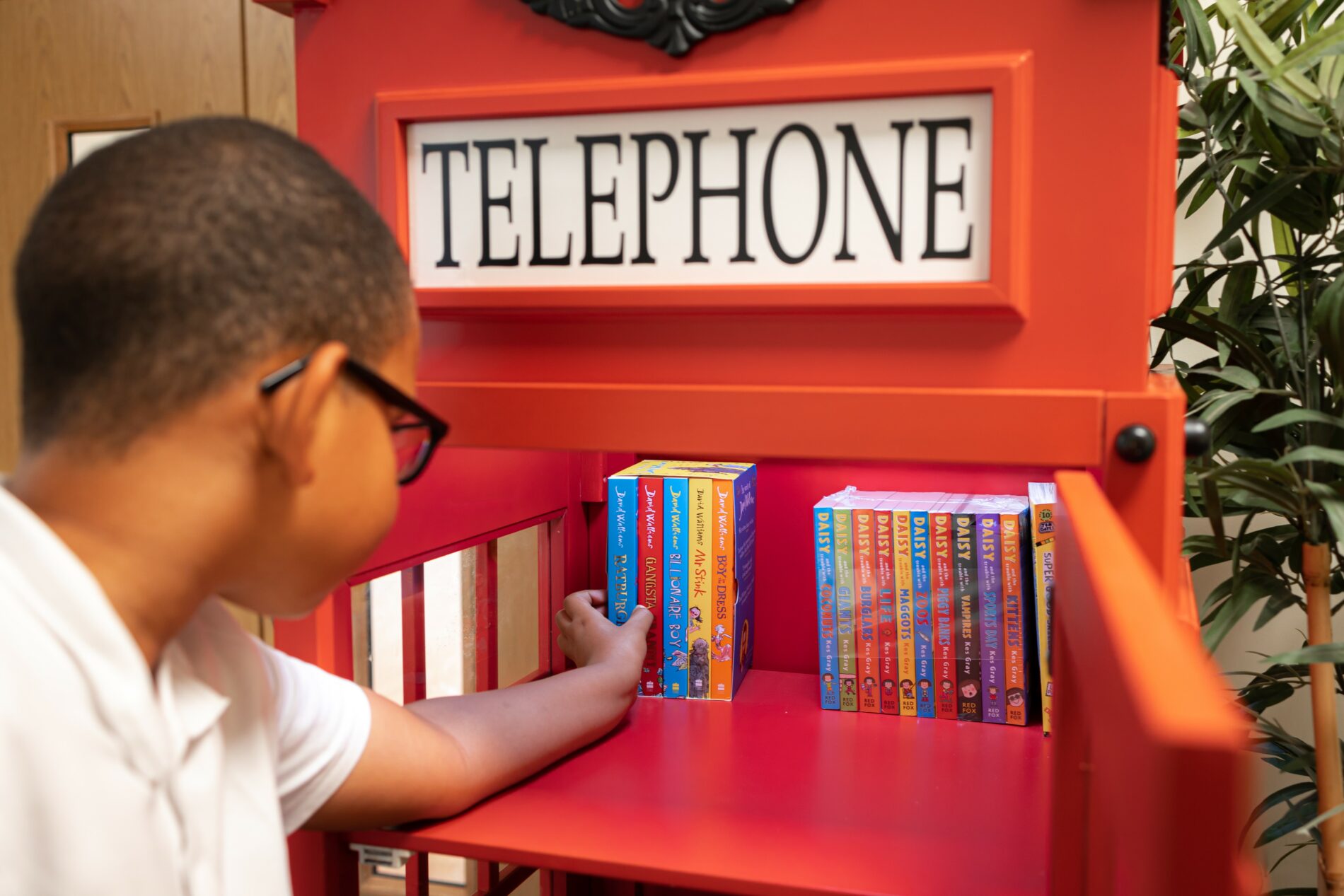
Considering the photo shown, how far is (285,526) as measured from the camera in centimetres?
57

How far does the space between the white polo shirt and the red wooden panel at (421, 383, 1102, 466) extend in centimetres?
27

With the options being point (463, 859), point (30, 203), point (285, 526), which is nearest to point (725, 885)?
point (285, 526)

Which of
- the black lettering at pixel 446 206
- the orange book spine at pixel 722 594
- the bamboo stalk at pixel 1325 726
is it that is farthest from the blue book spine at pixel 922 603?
the black lettering at pixel 446 206

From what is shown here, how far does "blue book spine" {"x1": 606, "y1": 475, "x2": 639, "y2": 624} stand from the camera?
127cm

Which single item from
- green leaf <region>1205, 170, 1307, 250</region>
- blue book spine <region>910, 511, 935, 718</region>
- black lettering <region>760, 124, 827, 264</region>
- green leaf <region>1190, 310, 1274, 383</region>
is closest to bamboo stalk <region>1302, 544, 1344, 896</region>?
green leaf <region>1190, 310, 1274, 383</region>

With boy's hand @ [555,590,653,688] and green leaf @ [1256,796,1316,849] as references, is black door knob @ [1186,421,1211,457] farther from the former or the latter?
green leaf @ [1256,796,1316,849]

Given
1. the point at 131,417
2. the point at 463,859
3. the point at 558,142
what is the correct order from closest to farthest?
the point at 131,417
the point at 558,142
the point at 463,859

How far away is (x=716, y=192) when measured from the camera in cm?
73

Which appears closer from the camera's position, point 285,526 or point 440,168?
point 285,526

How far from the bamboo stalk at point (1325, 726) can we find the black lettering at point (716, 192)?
3.35ft

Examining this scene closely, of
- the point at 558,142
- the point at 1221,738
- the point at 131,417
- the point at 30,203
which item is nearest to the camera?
the point at 1221,738

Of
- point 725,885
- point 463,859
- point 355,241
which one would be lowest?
point 463,859

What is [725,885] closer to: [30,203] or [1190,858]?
[1190,858]

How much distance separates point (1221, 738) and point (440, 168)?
669 millimetres
